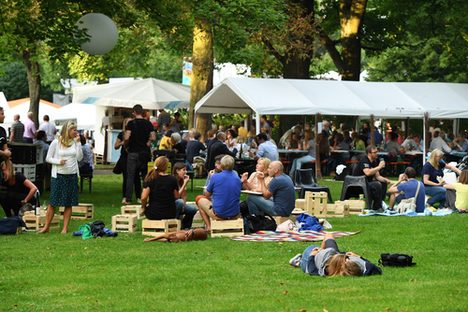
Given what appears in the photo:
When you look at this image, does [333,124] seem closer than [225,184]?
No

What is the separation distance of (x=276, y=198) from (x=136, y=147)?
18.0ft

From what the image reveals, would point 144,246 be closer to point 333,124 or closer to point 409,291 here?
Answer: point 409,291

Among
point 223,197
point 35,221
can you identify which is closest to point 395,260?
point 223,197

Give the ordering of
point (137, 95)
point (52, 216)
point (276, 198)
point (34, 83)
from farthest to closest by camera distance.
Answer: point (34, 83)
point (137, 95)
point (276, 198)
point (52, 216)

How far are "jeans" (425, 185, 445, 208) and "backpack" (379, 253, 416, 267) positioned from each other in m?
9.84

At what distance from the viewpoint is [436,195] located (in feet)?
76.2

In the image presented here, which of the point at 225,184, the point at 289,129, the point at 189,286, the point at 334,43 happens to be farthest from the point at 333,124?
the point at 189,286

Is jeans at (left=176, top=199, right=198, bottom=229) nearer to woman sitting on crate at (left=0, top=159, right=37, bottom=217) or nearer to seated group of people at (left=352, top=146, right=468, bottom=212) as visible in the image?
woman sitting on crate at (left=0, top=159, right=37, bottom=217)

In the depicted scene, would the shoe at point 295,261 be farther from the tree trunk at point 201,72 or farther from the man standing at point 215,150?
the tree trunk at point 201,72

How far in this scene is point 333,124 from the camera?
46.6 meters

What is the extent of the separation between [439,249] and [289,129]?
884 inches

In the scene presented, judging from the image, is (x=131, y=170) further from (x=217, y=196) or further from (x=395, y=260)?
(x=395, y=260)

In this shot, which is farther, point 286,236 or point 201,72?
point 201,72

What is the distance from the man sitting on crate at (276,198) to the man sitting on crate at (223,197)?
890 millimetres
